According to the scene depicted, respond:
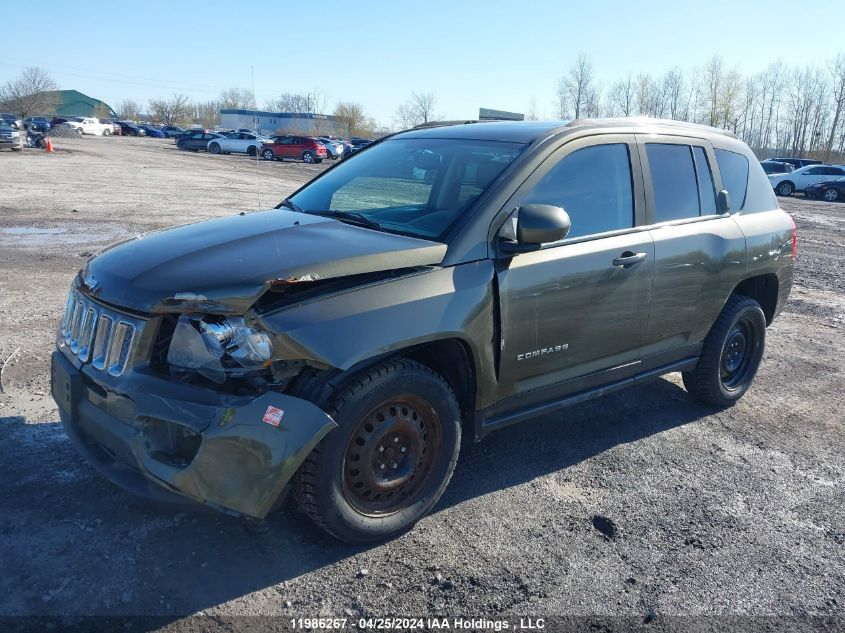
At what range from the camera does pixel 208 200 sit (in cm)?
1703

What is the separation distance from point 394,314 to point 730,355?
3351 millimetres

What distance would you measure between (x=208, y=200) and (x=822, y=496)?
15.8 metres

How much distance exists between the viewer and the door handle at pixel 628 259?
12.6 ft

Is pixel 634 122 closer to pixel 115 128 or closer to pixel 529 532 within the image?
pixel 529 532

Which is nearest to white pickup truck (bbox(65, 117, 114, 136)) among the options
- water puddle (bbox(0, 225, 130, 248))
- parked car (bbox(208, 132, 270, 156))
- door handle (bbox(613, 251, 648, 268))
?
parked car (bbox(208, 132, 270, 156))

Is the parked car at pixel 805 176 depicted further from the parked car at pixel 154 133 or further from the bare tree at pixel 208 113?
the bare tree at pixel 208 113

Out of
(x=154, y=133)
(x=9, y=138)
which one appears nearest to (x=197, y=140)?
(x=9, y=138)

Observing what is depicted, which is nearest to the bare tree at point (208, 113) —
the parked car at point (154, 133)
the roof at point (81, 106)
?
the roof at point (81, 106)

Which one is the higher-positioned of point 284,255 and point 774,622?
point 284,255

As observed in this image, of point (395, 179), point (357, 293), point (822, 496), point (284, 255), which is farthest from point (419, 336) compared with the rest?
point (822, 496)

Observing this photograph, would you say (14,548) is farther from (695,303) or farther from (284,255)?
(695,303)

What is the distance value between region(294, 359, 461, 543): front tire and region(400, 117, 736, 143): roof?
1595mm

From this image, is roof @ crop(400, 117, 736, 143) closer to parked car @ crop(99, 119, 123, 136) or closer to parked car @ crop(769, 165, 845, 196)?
parked car @ crop(769, 165, 845, 196)

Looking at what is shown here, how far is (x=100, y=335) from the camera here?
2979 millimetres
